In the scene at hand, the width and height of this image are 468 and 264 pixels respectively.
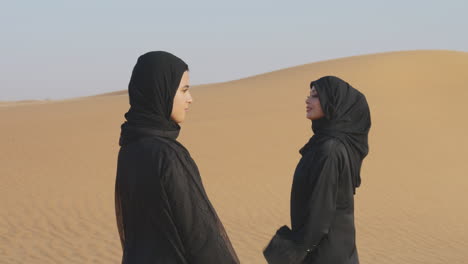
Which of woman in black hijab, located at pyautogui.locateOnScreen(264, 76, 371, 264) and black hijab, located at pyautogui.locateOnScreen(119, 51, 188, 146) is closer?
black hijab, located at pyautogui.locateOnScreen(119, 51, 188, 146)

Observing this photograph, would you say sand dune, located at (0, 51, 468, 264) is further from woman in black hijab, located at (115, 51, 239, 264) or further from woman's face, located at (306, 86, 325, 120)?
woman in black hijab, located at (115, 51, 239, 264)

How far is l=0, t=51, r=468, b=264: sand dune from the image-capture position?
1131 centimetres

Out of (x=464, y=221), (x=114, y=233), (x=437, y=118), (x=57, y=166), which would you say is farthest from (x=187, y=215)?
(x=437, y=118)

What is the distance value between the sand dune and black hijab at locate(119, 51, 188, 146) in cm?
731

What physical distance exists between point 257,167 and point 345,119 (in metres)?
13.1

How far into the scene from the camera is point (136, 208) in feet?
9.39

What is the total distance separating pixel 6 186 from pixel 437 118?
508 inches

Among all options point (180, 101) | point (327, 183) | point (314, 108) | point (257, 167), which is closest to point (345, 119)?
point (314, 108)

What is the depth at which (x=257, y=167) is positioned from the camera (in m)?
17.1

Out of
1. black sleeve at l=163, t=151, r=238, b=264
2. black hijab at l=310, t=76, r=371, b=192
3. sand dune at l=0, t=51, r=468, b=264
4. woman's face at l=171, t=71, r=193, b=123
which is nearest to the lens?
black sleeve at l=163, t=151, r=238, b=264

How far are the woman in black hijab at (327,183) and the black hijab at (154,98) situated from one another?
1.18m

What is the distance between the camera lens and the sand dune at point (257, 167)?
11.3 meters

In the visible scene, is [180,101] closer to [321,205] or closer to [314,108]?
[321,205]

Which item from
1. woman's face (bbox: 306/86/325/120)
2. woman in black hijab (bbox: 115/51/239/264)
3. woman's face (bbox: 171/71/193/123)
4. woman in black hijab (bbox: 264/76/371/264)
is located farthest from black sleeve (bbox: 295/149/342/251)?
woman's face (bbox: 171/71/193/123)
